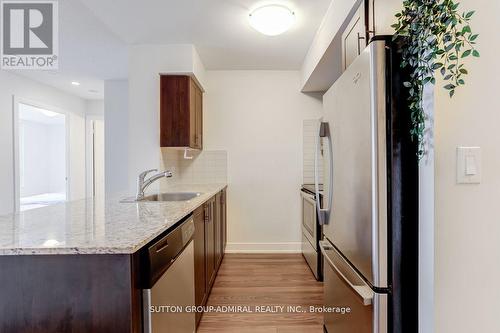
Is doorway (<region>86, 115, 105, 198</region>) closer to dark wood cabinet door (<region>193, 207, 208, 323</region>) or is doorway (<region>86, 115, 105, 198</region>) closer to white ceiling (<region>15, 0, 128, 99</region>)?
white ceiling (<region>15, 0, 128, 99</region>)

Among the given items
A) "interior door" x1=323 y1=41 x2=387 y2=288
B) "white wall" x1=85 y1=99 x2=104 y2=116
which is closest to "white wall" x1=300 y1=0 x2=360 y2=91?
"interior door" x1=323 y1=41 x2=387 y2=288

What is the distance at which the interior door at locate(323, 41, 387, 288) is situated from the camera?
116 centimetres

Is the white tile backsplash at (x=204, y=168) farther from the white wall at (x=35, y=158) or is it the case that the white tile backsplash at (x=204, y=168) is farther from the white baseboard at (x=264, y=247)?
the white wall at (x=35, y=158)

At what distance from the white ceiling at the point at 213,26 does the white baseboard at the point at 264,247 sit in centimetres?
236

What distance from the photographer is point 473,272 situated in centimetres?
104

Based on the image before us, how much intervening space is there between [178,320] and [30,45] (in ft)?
10.7

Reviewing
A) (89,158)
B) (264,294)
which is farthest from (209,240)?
(89,158)

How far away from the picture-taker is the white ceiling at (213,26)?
2.35 metres

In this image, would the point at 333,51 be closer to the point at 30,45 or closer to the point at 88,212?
the point at 88,212

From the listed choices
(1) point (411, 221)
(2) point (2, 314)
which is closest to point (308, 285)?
(1) point (411, 221)

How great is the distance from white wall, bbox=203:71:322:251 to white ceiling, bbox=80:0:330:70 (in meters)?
0.47

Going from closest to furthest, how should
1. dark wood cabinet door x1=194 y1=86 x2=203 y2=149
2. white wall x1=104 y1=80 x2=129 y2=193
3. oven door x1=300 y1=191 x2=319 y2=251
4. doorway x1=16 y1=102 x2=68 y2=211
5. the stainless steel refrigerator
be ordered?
the stainless steel refrigerator
oven door x1=300 y1=191 x2=319 y2=251
dark wood cabinet door x1=194 y1=86 x2=203 y2=149
white wall x1=104 y1=80 x2=129 y2=193
doorway x1=16 y1=102 x2=68 y2=211

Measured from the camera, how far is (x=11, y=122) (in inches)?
165

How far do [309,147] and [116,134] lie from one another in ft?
9.65
